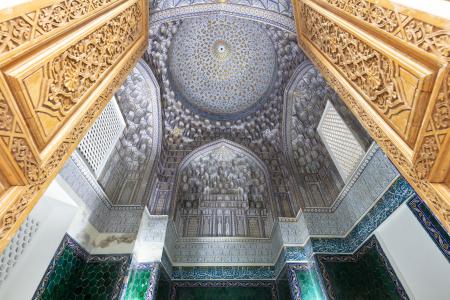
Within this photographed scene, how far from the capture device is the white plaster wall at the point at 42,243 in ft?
7.66

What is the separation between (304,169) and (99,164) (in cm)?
395

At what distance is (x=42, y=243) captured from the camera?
263 cm

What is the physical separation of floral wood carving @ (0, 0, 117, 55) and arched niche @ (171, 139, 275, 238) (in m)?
3.71

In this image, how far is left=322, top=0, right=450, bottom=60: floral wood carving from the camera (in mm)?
1051

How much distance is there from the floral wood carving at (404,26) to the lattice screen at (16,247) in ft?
12.8

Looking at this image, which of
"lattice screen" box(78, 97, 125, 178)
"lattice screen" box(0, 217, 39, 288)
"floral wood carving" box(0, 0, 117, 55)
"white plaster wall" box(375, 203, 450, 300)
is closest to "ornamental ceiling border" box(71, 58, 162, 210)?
"lattice screen" box(78, 97, 125, 178)

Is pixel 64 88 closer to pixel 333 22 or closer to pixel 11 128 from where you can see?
pixel 11 128

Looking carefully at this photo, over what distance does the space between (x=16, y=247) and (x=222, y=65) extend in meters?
5.04

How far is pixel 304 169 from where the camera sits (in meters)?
4.72

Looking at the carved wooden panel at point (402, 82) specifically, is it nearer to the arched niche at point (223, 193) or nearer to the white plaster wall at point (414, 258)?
the white plaster wall at point (414, 258)

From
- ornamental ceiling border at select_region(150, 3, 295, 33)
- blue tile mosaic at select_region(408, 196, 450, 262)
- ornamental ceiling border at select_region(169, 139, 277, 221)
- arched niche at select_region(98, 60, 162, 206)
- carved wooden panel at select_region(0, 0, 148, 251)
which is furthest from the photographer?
ornamental ceiling border at select_region(169, 139, 277, 221)

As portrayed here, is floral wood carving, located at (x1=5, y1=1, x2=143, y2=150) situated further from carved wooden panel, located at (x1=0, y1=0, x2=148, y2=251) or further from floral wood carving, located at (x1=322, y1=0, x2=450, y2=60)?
floral wood carving, located at (x1=322, y1=0, x2=450, y2=60)

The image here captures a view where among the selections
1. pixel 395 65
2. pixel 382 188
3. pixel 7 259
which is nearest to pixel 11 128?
pixel 395 65

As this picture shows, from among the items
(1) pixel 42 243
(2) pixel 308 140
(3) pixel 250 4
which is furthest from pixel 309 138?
(1) pixel 42 243
